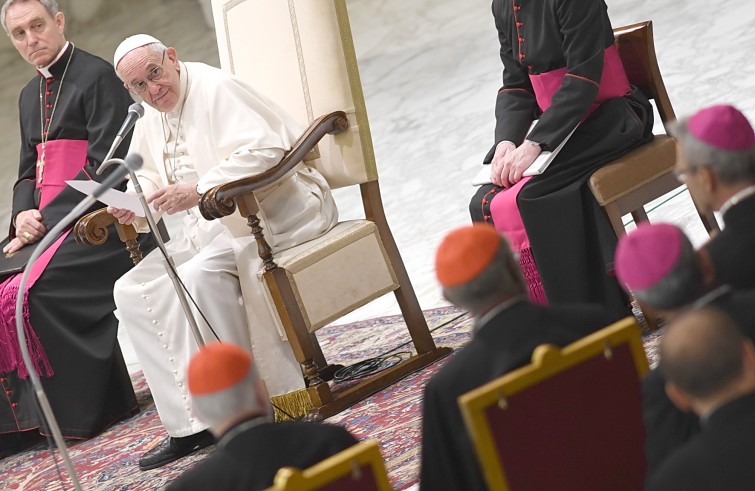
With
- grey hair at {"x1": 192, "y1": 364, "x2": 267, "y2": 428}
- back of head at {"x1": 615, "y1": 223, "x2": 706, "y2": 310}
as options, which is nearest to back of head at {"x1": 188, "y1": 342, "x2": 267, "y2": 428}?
grey hair at {"x1": 192, "y1": 364, "x2": 267, "y2": 428}

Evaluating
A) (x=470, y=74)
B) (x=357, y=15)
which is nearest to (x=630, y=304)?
(x=470, y=74)

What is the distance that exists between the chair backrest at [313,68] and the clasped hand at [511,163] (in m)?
0.67

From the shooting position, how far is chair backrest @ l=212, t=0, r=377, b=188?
4938mm

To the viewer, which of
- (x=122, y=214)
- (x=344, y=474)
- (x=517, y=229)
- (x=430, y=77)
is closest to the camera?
(x=344, y=474)

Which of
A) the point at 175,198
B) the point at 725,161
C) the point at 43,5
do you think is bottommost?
the point at 725,161

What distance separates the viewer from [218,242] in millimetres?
4809

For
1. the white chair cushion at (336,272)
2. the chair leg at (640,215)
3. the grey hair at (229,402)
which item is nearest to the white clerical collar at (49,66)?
the white chair cushion at (336,272)

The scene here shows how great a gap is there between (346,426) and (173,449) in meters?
0.81

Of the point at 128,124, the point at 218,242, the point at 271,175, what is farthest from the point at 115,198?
the point at 218,242

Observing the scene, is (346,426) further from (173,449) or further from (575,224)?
(575,224)

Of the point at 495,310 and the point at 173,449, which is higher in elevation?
the point at 495,310

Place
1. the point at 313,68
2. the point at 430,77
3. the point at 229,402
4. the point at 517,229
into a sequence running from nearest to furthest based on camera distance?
the point at 229,402 < the point at 517,229 < the point at 313,68 < the point at 430,77

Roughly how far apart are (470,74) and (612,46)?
20.0ft

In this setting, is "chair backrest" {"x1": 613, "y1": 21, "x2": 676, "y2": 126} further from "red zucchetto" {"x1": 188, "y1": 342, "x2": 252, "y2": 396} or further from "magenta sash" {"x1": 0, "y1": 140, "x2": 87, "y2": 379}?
"red zucchetto" {"x1": 188, "y1": 342, "x2": 252, "y2": 396}
